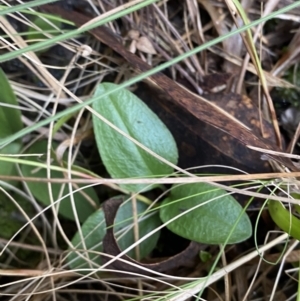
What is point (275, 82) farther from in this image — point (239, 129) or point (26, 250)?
point (26, 250)

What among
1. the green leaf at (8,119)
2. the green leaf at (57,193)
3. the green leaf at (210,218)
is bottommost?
the green leaf at (210,218)

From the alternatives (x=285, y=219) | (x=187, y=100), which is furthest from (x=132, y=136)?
(x=285, y=219)

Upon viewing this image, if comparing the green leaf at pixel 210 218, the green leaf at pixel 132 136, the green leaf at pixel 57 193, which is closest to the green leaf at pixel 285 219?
the green leaf at pixel 210 218

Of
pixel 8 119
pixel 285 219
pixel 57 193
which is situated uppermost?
pixel 8 119

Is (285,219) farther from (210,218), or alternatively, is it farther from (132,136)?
(132,136)

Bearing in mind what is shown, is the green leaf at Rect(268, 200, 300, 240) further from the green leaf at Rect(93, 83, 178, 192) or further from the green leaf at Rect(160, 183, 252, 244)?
the green leaf at Rect(93, 83, 178, 192)

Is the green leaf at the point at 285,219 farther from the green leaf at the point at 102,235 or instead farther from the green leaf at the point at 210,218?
the green leaf at the point at 102,235
